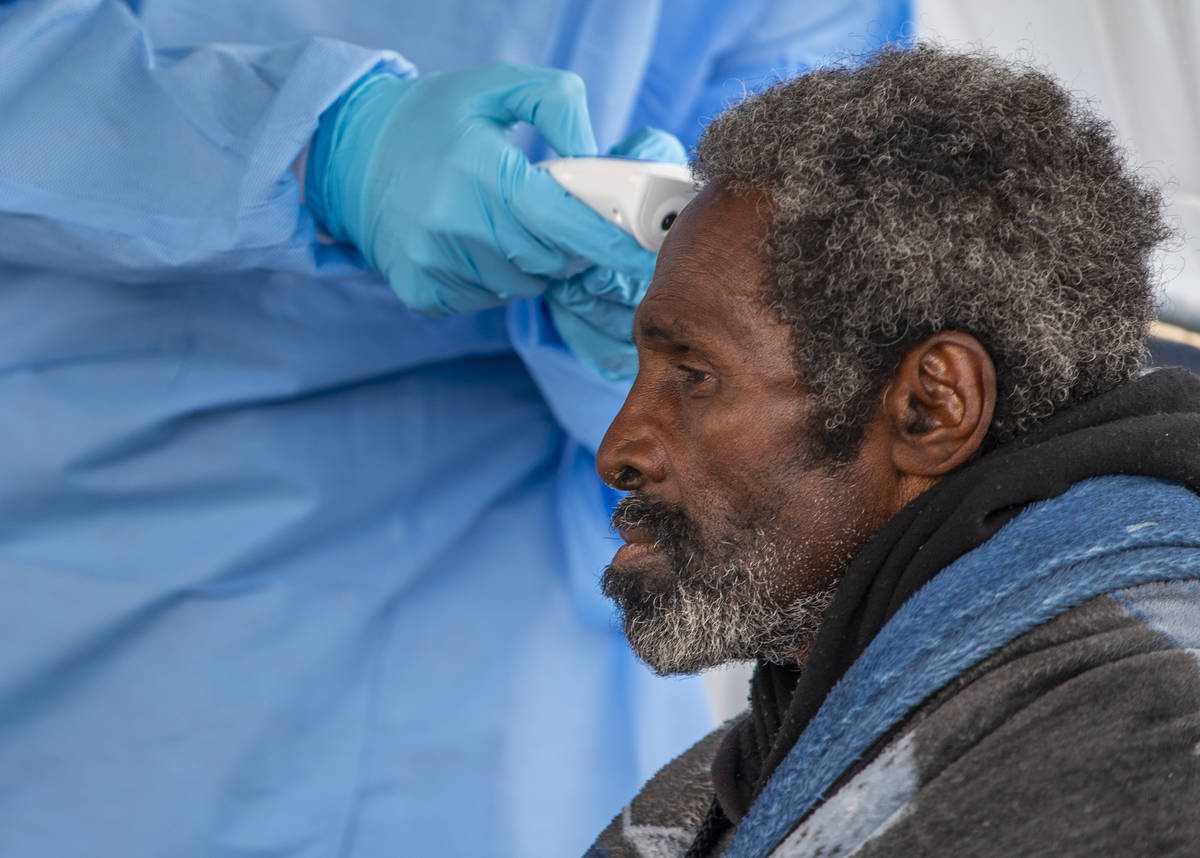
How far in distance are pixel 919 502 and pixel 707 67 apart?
0.83 meters

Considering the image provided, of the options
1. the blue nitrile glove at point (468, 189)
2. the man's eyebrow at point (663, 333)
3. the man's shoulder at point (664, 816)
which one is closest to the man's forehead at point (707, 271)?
the man's eyebrow at point (663, 333)

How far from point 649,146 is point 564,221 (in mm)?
177

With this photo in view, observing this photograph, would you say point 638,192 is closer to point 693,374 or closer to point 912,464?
point 693,374

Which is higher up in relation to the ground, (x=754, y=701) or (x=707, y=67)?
(x=707, y=67)

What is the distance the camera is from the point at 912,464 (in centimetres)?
88

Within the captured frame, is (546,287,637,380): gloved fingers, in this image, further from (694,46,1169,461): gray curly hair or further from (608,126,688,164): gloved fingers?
(694,46,1169,461): gray curly hair

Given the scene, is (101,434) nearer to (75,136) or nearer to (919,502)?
(75,136)

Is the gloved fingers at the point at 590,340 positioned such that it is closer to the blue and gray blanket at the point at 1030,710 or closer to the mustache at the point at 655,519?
the mustache at the point at 655,519

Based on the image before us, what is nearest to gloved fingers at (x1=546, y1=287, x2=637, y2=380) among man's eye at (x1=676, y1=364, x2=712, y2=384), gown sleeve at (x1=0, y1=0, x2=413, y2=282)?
gown sleeve at (x1=0, y1=0, x2=413, y2=282)

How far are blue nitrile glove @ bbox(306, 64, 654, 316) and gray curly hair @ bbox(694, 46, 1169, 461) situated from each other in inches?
13.0

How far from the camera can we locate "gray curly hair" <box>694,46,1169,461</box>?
0.85 m

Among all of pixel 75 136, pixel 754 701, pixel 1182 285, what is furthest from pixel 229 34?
pixel 1182 285

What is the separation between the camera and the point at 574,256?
127 centimetres

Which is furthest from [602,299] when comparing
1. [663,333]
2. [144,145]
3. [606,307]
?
[144,145]
